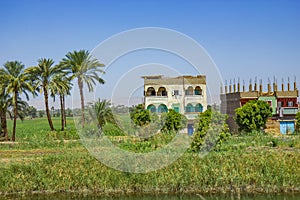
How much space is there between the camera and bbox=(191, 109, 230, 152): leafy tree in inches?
918

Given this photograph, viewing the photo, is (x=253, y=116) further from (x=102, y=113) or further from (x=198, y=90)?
(x=102, y=113)

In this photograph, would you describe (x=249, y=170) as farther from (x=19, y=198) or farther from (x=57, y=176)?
(x=19, y=198)

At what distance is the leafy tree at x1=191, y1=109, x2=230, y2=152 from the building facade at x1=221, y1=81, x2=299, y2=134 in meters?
14.4

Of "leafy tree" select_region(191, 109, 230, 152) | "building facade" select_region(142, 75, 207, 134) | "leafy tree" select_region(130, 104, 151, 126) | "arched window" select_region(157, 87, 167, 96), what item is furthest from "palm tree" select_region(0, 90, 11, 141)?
"leafy tree" select_region(191, 109, 230, 152)

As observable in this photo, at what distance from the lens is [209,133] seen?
23703mm

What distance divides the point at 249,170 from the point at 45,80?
2275 cm

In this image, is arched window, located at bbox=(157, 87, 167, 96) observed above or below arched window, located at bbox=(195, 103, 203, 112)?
above

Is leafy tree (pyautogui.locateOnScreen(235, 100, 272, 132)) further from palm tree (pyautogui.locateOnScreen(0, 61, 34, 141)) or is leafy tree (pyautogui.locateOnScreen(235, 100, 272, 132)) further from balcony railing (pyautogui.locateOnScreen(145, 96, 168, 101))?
palm tree (pyautogui.locateOnScreen(0, 61, 34, 141))

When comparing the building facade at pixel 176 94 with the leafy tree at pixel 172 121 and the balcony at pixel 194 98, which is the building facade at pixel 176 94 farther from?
the leafy tree at pixel 172 121

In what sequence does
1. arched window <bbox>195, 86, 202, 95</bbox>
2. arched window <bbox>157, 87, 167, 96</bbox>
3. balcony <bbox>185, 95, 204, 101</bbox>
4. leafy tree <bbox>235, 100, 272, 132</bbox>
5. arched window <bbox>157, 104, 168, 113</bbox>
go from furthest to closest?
arched window <bbox>157, 87, 167, 96</bbox> → arched window <bbox>195, 86, 202, 95</bbox> → balcony <bbox>185, 95, 204, 101</bbox> → arched window <bbox>157, 104, 168, 113</bbox> → leafy tree <bbox>235, 100, 272, 132</bbox>

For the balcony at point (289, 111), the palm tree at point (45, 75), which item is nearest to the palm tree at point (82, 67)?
the palm tree at point (45, 75)

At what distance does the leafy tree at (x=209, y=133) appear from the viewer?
23328 mm

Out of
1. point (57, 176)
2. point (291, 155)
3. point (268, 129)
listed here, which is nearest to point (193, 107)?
point (268, 129)

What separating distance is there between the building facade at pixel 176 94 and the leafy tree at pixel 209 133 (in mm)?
14194
